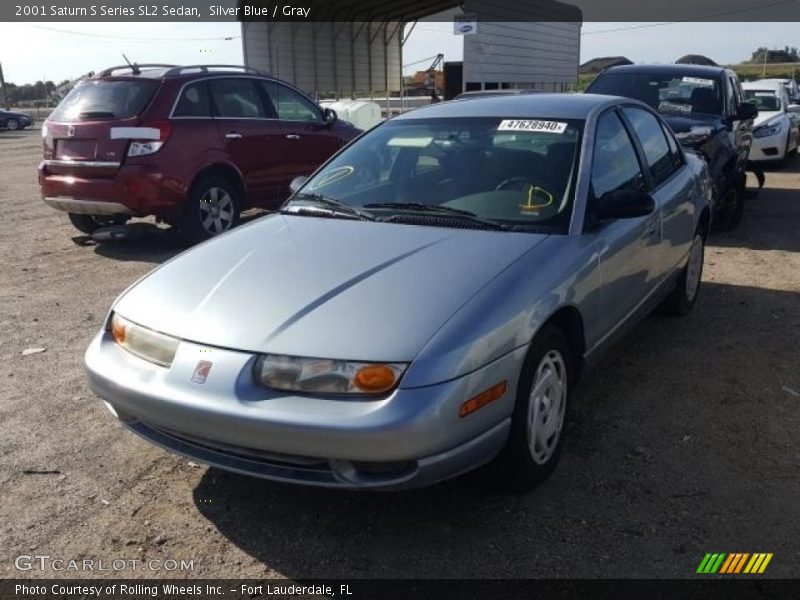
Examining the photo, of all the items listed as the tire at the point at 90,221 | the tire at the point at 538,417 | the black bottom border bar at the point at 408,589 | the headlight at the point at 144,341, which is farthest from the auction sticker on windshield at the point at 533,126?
the tire at the point at 90,221

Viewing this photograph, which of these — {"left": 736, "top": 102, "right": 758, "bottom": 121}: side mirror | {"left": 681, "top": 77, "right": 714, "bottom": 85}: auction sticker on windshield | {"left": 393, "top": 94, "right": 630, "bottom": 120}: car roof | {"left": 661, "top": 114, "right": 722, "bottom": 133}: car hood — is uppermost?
{"left": 681, "top": 77, "right": 714, "bottom": 85}: auction sticker on windshield

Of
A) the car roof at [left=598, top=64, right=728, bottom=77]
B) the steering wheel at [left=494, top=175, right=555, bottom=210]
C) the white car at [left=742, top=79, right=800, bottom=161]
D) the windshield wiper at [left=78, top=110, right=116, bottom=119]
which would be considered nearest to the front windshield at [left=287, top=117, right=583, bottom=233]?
the steering wheel at [left=494, top=175, right=555, bottom=210]

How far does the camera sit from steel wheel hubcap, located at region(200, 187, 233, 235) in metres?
8.13

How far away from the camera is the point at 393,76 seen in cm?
2378

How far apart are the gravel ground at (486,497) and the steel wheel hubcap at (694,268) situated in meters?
0.63

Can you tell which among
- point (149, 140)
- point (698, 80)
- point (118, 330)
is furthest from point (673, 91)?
point (118, 330)

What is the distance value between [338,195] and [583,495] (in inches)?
78.1

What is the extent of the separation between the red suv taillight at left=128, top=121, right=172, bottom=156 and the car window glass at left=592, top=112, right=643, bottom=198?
4701 millimetres

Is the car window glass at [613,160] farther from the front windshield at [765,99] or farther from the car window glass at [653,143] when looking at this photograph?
the front windshield at [765,99]

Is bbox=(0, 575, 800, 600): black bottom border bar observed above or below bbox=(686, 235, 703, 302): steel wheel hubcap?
below

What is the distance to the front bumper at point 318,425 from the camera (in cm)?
266

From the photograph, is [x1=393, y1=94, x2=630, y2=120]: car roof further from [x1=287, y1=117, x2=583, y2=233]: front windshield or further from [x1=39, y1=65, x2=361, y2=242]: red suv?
[x1=39, y1=65, x2=361, y2=242]: red suv

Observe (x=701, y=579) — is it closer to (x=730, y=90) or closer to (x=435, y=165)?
(x=435, y=165)

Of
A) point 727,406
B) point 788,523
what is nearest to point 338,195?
point 727,406
